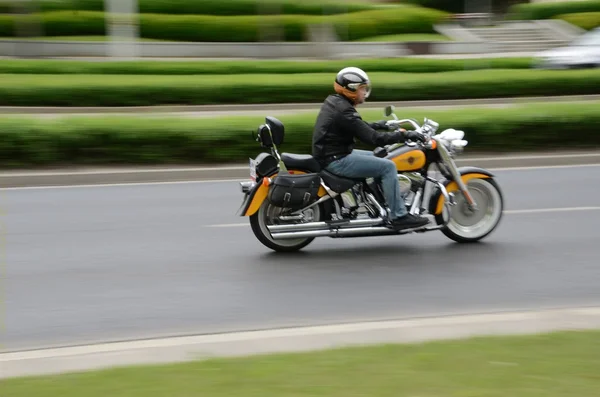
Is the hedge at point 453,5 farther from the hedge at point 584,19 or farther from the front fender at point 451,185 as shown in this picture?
the front fender at point 451,185

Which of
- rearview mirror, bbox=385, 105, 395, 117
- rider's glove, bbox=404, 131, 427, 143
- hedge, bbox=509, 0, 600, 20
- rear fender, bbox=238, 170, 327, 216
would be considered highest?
hedge, bbox=509, 0, 600, 20

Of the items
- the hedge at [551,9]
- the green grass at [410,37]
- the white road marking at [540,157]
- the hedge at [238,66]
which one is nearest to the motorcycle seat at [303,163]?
the white road marking at [540,157]

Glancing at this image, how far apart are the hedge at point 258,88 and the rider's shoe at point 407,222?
47.5 feet

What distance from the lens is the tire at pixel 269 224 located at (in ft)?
27.6

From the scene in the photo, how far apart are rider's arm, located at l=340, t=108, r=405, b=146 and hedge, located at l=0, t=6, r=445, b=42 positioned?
28315 millimetres

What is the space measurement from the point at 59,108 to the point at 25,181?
8.76m

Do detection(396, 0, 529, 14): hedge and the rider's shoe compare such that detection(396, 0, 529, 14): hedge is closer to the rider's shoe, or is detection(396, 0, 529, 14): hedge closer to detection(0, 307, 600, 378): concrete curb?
the rider's shoe

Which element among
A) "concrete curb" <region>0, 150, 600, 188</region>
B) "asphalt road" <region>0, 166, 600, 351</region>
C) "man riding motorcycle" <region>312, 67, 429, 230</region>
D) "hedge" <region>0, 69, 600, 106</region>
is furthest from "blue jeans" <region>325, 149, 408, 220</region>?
"hedge" <region>0, 69, 600, 106</region>

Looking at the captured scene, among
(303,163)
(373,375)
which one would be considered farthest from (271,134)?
(373,375)

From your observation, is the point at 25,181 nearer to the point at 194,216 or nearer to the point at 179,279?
the point at 194,216

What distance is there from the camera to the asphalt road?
6535 millimetres

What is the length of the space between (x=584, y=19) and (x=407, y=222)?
38626 mm

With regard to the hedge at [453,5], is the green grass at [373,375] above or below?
below

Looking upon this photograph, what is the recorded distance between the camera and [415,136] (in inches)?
324
